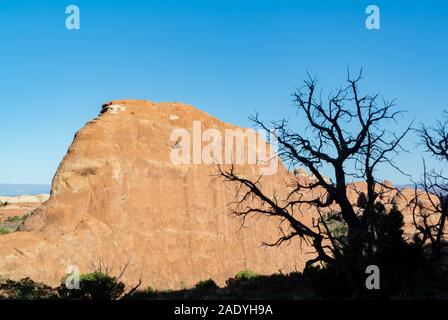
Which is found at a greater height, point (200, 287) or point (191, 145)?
point (191, 145)

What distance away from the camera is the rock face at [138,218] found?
119 ft

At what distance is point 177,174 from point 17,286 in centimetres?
2516

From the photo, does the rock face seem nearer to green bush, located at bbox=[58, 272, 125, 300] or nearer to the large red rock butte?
the large red rock butte

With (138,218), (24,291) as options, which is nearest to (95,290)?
(24,291)

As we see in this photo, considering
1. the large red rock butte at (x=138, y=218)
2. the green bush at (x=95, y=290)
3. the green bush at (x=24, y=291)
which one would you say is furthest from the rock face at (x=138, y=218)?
the green bush at (x=95, y=290)

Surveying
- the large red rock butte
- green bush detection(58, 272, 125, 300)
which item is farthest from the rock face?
green bush detection(58, 272, 125, 300)

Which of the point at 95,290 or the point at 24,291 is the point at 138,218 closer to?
the point at 24,291

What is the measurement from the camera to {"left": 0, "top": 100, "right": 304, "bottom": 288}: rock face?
119 ft

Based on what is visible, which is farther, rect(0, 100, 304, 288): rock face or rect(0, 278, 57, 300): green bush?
rect(0, 100, 304, 288): rock face
